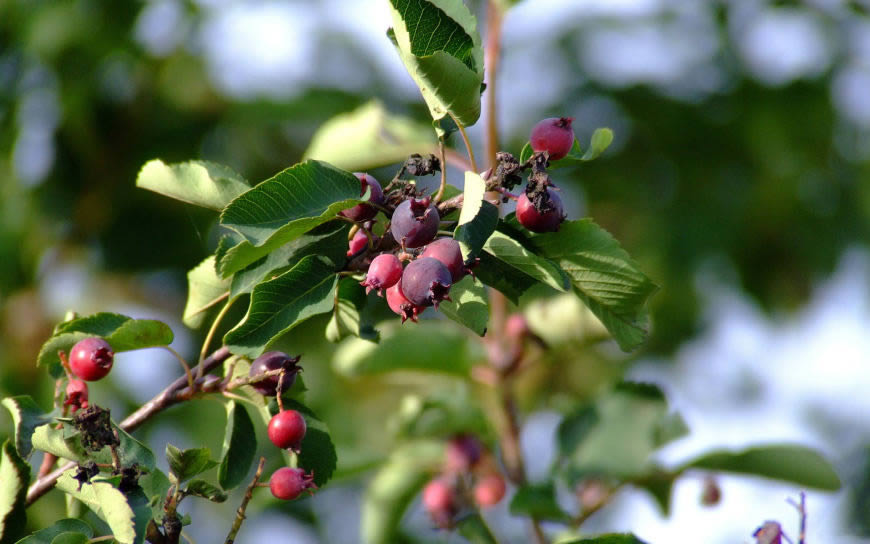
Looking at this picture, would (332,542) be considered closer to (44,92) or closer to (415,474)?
(415,474)

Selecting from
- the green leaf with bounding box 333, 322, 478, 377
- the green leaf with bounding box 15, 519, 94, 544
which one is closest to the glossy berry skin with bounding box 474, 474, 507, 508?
the green leaf with bounding box 333, 322, 478, 377

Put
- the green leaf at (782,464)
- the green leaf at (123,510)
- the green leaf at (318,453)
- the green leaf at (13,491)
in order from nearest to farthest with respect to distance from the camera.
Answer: the green leaf at (123,510), the green leaf at (13,491), the green leaf at (318,453), the green leaf at (782,464)

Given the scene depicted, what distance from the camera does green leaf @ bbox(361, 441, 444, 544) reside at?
289cm

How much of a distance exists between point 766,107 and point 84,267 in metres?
4.26

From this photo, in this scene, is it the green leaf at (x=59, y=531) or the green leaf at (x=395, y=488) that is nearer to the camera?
the green leaf at (x=59, y=531)

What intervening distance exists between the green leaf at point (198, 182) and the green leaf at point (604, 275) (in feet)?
1.51

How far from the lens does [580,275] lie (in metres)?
1.39

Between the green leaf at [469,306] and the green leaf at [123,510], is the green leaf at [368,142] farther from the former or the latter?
the green leaf at [123,510]

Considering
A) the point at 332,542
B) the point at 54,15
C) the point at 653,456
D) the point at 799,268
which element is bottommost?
the point at 332,542

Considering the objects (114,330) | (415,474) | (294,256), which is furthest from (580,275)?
(415,474)

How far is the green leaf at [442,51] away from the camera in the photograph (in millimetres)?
1200

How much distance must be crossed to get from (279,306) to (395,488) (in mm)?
1721

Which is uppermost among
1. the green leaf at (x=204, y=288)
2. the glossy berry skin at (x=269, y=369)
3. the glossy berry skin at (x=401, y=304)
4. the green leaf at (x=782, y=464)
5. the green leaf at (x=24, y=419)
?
the glossy berry skin at (x=401, y=304)

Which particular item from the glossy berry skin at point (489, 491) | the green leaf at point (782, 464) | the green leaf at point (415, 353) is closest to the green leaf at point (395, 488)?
the glossy berry skin at point (489, 491)
